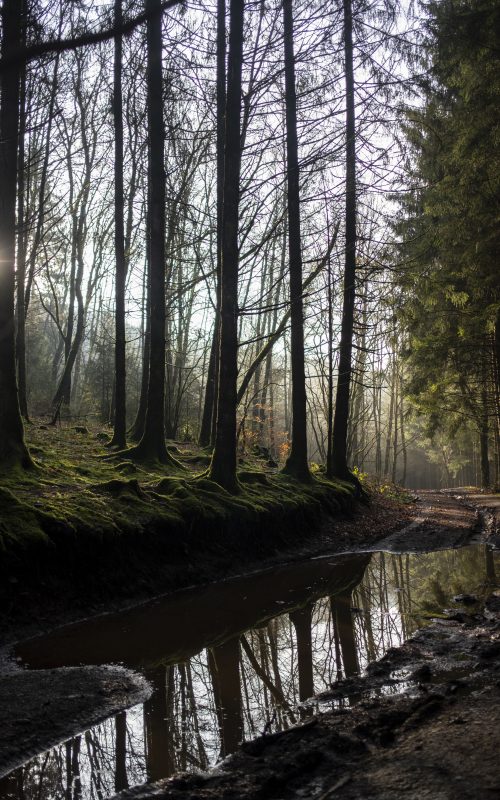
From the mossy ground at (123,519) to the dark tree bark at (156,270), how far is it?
→ 0.60 metres

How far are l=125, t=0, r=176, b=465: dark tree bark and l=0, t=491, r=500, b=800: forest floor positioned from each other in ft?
20.3

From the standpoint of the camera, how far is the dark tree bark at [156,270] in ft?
39.0

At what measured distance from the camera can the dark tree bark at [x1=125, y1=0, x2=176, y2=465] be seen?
11891mm

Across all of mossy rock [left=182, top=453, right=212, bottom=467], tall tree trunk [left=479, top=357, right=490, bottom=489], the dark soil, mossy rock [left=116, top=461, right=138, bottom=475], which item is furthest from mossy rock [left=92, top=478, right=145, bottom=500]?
tall tree trunk [left=479, top=357, right=490, bottom=489]

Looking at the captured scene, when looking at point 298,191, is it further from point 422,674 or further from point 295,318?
point 422,674

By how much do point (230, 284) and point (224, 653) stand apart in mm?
6906

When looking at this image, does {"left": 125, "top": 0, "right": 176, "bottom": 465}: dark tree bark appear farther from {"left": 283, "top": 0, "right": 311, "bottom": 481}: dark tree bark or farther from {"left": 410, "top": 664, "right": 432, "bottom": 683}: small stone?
{"left": 410, "top": 664, "right": 432, "bottom": 683}: small stone

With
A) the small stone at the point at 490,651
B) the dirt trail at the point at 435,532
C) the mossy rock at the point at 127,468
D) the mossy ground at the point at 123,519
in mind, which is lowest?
the dirt trail at the point at 435,532

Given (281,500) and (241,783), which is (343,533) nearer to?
(281,500)

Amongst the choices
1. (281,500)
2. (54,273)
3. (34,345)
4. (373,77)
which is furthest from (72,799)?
(34,345)

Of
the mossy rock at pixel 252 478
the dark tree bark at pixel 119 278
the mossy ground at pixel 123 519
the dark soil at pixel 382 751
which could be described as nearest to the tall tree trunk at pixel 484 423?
the mossy rock at pixel 252 478

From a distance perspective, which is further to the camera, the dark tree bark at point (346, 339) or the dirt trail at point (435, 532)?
the dark tree bark at point (346, 339)

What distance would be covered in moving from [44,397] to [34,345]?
3.54 m

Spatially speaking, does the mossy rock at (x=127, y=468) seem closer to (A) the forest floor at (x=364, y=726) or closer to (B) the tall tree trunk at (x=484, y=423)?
(A) the forest floor at (x=364, y=726)
